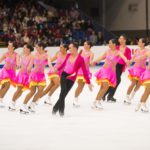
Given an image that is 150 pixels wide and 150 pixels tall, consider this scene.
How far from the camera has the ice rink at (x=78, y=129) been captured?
233 inches

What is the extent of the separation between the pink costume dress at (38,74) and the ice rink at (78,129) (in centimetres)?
56

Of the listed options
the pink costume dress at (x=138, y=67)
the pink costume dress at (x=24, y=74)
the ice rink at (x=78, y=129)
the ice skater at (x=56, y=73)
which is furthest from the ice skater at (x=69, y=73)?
the pink costume dress at (x=138, y=67)

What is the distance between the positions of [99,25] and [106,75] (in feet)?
55.2

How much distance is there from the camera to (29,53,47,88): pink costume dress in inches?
337

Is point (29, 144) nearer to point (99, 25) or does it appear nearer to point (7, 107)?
point (7, 107)

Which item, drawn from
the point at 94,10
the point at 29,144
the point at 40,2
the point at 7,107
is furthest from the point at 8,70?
the point at 94,10

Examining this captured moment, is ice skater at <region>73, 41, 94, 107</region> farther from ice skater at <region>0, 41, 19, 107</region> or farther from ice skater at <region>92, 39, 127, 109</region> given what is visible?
ice skater at <region>0, 41, 19, 107</region>

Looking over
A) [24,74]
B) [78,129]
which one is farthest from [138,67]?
[78,129]

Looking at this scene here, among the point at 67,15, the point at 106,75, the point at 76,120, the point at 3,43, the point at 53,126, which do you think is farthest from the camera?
the point at 67,15

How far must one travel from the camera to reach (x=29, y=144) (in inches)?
235

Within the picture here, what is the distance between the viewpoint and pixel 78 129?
7.05 m

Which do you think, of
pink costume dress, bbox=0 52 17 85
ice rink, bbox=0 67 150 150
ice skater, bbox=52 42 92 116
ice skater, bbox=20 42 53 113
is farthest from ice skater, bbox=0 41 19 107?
ice skater, bbox=52 42 92 116

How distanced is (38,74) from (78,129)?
1.93 metres

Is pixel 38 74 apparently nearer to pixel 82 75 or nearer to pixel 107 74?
pixel 82 75
